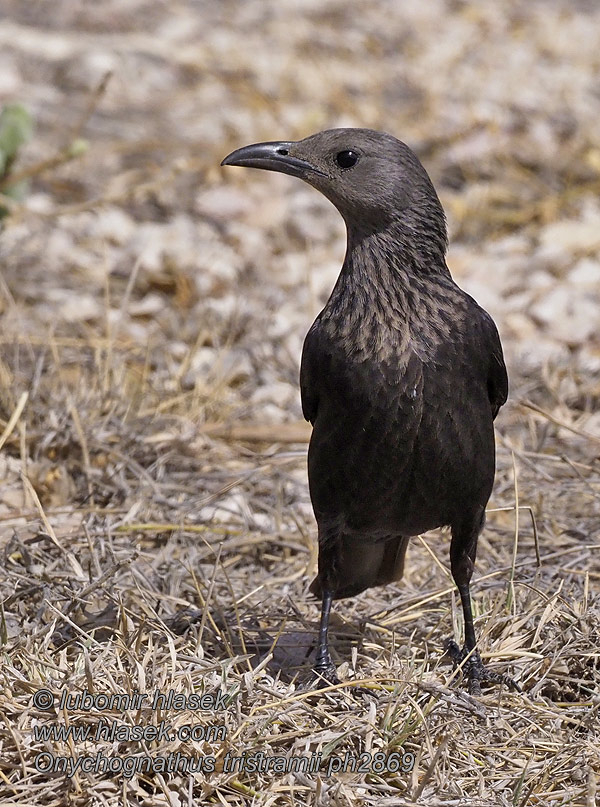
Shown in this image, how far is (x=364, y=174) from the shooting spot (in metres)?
3.22

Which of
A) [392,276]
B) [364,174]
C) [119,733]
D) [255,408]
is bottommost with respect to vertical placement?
[119,733]

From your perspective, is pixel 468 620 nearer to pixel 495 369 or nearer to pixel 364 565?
pixel 364 565

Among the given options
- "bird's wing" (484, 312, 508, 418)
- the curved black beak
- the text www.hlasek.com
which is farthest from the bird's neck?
the text www.hlasek.com

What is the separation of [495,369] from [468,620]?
723 millimetres

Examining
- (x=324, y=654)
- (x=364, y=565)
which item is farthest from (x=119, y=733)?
(x=364, y=565)

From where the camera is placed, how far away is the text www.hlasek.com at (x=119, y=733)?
2638mm

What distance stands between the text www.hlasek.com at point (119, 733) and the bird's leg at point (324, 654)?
0.48m

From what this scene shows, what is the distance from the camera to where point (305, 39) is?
860 centimetres

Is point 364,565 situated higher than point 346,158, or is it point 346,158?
point 346,158

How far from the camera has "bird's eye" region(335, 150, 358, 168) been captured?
3.25 m

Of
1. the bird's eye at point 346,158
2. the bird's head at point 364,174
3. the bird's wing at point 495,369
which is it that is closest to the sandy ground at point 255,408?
the bird's wing at point 495,369

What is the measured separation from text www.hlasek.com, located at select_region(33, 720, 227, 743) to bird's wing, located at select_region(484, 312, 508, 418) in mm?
1228

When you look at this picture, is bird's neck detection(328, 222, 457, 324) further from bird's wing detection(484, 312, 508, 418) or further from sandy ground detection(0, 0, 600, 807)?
sandy ground detection(0, 0, 600, 807)

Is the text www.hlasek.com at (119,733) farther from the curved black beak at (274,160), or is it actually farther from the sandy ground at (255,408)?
the curved black beak at (274,160)
